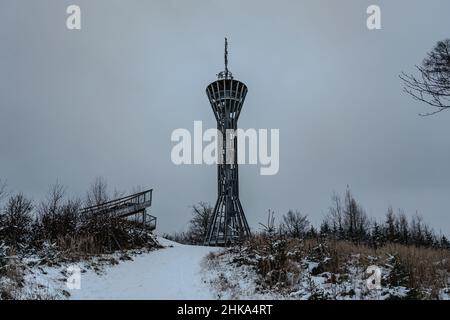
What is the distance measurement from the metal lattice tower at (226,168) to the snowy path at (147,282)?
12359mm

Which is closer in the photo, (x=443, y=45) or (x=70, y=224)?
(x=443, y=45)

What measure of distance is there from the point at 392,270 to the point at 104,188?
522 inches

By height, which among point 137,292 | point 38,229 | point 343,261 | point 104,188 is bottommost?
point 137,292

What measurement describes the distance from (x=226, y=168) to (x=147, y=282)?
17.3 m

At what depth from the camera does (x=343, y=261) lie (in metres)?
7.49

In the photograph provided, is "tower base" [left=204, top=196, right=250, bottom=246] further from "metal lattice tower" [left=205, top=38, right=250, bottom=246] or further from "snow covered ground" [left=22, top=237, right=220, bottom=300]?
"snow covered ground" [left=22, top=237, right=220, bottom=300]

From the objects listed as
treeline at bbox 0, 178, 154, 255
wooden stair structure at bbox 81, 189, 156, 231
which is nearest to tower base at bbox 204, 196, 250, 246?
wooden stair structure at bbox 81, 189, 156, 231

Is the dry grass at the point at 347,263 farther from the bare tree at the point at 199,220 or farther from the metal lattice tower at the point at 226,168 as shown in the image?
the bare tree at the point at 199,220
